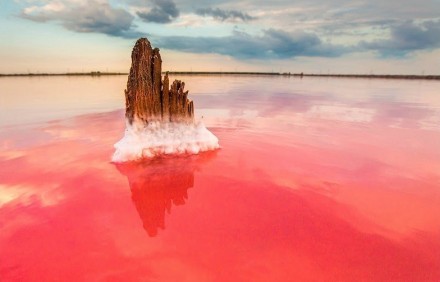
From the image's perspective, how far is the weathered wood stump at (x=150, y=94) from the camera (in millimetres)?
9062

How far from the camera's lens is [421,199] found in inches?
256

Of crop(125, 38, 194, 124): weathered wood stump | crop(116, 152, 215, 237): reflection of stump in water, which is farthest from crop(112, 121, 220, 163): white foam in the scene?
crop(116, 152, 215, 237): reflection of stump in water

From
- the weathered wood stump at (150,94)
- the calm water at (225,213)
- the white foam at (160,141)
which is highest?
the weathered wood stump at (150,94)

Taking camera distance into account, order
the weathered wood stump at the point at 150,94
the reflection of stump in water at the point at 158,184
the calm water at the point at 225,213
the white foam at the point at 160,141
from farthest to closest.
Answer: the weathered wood stump at the point at 150,94
the white foam at the point at 160,141
the reflection of stump in water at the point at 158,184
the calm water at the point at 225,213

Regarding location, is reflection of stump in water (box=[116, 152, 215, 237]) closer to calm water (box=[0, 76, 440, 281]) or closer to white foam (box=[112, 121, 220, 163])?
calm water (box=[0, 76, 440, 281])

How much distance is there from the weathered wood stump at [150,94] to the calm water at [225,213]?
4.78ft

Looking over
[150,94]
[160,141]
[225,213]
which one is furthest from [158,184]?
[150,94]

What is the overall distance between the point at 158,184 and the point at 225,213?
2.12 meters

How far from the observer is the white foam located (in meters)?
8.84

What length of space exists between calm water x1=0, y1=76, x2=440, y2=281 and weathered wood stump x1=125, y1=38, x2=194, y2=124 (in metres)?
1.46

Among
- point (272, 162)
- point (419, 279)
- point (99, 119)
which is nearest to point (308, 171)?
point (272, 162)

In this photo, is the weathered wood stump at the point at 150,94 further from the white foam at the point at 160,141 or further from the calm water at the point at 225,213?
the calm water at the point at 225,213

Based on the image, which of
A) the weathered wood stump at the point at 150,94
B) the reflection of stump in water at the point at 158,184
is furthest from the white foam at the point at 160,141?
the reflection of stump in water at the point at 158,184

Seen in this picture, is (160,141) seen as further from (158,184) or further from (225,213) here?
(225,213)
